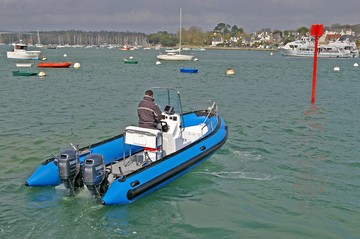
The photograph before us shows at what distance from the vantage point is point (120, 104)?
72.9 feet

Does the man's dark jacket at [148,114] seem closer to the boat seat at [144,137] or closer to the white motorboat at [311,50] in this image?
the boat seat at [144,137]

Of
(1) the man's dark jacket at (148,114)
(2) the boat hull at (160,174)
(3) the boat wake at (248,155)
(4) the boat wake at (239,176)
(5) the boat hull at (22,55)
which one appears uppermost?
(5) the boat hull at (22,55)

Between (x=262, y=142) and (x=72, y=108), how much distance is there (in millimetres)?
10938

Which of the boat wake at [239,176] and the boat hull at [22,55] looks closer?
the boat wake at [239,176]

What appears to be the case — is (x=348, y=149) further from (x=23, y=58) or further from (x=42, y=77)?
(x=23, y=58)

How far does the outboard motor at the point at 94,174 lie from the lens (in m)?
7.35

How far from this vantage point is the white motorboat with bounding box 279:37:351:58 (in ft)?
288

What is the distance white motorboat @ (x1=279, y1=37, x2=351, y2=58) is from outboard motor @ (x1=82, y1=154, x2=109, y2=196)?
88.5 metres

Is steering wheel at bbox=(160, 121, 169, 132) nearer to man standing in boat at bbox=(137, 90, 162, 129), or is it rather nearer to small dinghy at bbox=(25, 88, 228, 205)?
small dinghy at bbox=(25, 88, 228, 205)

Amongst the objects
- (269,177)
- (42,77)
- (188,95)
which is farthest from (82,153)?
(42,77)

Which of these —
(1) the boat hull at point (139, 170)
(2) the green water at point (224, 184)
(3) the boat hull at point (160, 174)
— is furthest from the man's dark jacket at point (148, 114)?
(2) the green water at point (224, 184)

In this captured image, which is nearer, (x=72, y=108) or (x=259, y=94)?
(x=72, y=108)

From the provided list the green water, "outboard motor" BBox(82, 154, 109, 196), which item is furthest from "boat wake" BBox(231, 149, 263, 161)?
"outboard motor" BBox(82, 154, 109, 196)

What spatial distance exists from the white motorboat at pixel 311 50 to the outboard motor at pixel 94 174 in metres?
88.5
